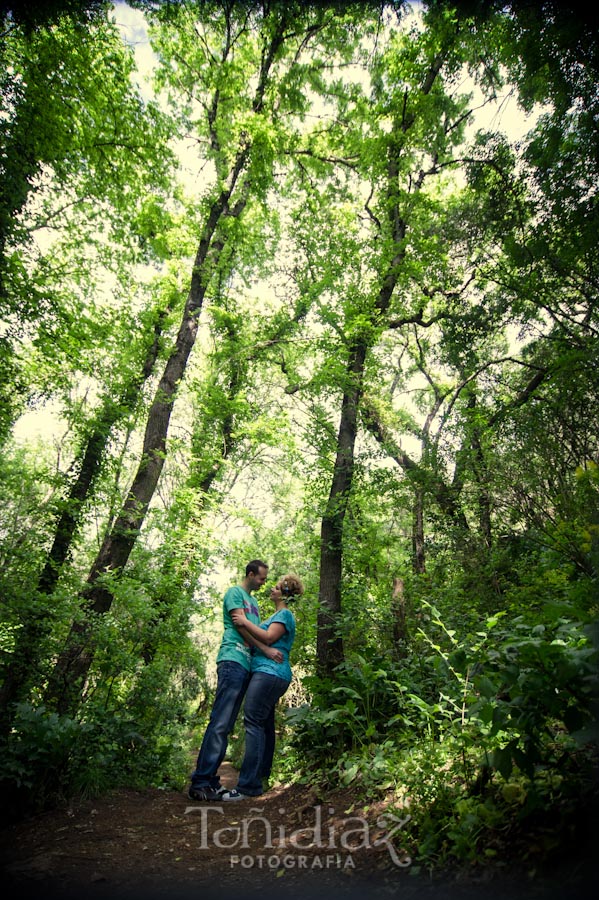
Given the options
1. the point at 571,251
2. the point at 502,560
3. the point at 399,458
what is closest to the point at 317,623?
the point at 502,560

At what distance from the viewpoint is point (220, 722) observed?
388 centimetres

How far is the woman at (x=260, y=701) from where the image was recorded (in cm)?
392

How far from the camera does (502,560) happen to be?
6.76m

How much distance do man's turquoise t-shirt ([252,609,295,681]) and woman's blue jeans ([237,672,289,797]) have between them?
0.04 metres

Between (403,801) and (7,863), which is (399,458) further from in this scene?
(7,863)

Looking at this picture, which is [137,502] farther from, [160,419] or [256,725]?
[256,725]

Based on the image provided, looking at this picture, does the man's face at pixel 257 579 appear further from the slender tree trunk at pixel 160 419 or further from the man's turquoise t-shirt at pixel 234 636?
the slender tree trunk at pixel 160 419

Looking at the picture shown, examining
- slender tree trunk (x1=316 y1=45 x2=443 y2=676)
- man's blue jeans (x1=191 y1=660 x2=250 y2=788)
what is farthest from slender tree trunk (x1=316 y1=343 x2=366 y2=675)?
man's blue jeans (x1=191 y1=660 x2=250 y2=788)

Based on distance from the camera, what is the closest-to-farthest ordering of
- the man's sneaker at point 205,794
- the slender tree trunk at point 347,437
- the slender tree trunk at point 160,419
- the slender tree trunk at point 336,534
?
the man's sneaker at point 205,794
the slender tree trunk at point 160,419
the slender tree trunk at point 336,534
the slender tree trunk at point 347,437

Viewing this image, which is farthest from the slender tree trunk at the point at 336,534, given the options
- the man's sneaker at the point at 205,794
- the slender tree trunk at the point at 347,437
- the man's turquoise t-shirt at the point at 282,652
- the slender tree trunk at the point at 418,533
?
the man's sneaker at the point at 205,794

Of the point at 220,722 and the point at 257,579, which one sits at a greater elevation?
the point at 257,579

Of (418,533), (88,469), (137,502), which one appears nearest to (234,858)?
(137,502)

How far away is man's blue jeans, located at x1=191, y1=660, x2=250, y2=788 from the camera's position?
380 cm

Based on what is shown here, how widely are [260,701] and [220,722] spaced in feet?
1.25
